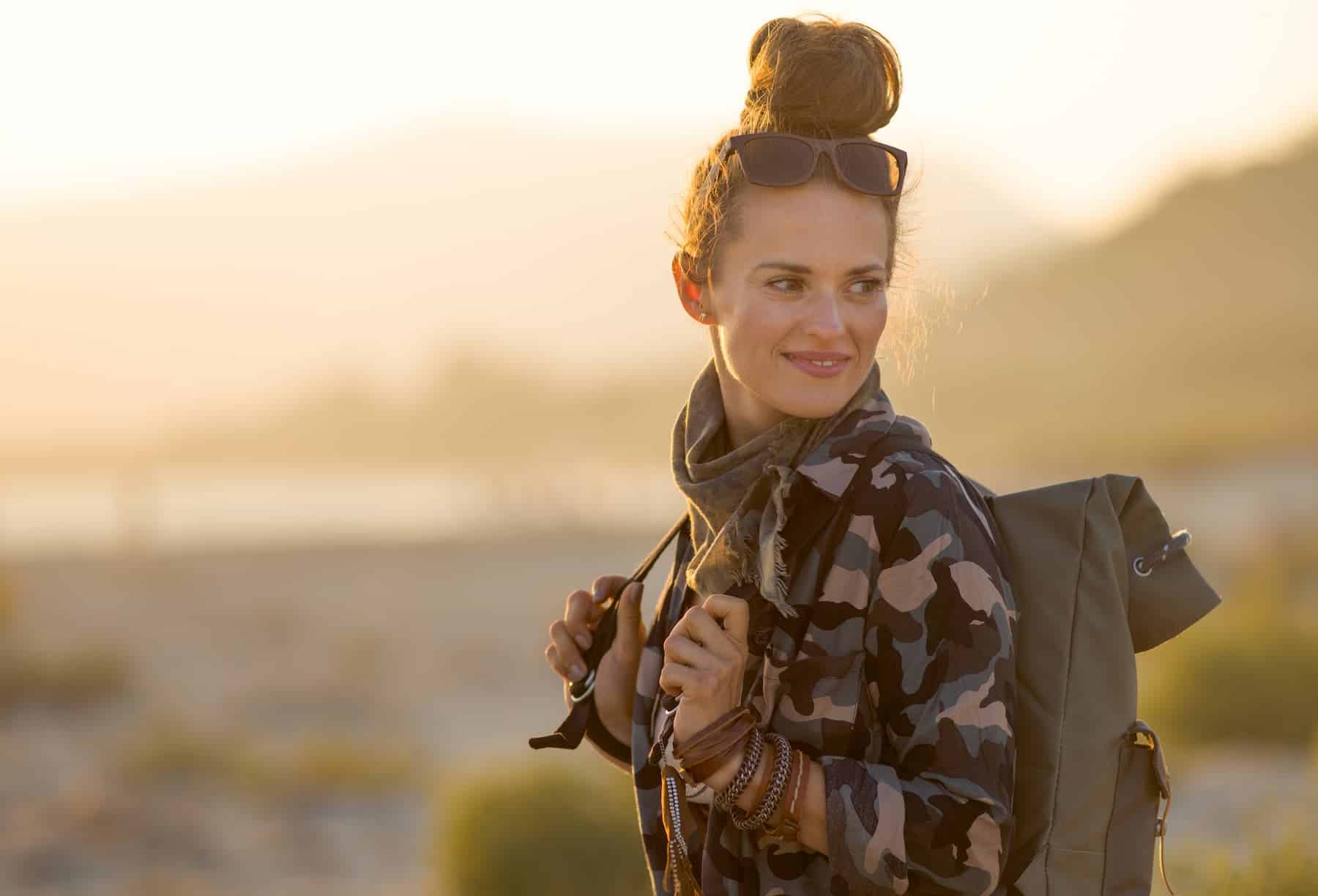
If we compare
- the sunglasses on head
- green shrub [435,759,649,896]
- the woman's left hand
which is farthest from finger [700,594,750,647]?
green shrub [435,759,649,896]

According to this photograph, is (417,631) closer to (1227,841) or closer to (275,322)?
(1227,841)

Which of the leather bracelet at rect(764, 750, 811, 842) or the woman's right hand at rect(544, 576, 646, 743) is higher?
the woman's right hand at rect(544, 576, 646, 743)

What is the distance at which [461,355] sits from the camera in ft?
257

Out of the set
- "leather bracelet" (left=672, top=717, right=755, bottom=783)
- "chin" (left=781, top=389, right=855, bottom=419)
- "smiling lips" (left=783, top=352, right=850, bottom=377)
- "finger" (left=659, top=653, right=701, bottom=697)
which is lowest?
"leather bracelet" (left=672, top=717, right=755, bottom=783)

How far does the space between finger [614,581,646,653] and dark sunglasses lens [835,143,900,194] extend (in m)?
0.82

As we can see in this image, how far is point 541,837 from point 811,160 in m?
5.45

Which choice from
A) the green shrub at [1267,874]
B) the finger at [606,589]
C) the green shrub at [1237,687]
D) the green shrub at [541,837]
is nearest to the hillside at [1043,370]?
the green shrub at [1237,687]

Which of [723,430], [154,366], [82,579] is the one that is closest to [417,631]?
[82,579]

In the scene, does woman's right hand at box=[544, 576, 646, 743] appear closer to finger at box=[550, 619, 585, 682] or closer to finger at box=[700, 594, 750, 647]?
finger at box=[550, 619, 585, 682]

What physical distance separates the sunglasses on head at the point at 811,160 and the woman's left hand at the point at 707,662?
2.02 feet

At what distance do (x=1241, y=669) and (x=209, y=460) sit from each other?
84.3 metres

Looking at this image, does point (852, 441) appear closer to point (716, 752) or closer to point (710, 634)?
point (710, 634)

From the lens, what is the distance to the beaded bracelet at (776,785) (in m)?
1.90

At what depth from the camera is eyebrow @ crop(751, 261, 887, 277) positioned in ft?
6.87
